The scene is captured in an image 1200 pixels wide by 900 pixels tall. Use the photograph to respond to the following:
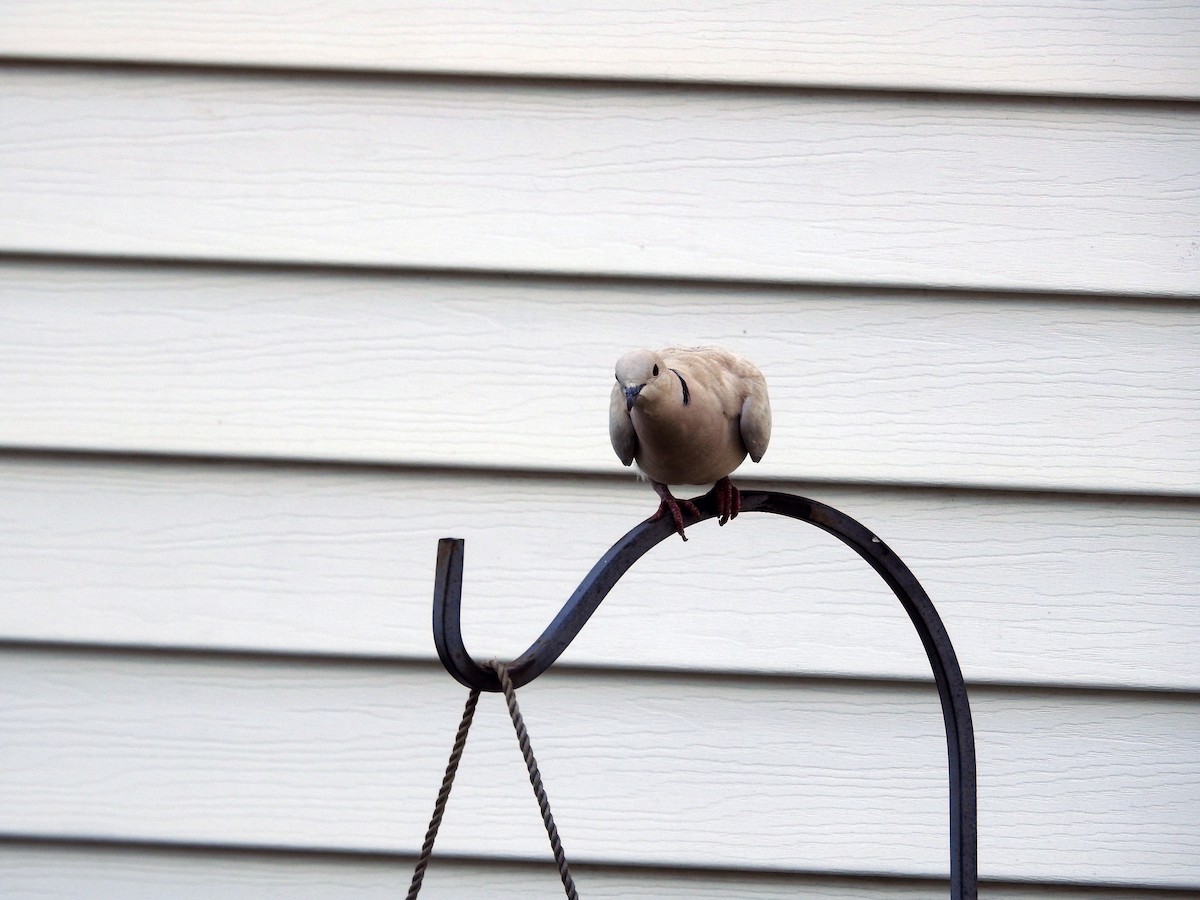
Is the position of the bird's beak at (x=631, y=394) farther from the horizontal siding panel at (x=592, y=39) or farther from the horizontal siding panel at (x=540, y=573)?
the horizontal siding panel at (x=592, y=39)

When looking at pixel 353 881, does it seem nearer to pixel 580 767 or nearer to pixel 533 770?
pixel 580 767

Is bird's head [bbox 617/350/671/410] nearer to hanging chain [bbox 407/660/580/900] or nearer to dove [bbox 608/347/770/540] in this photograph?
dove [bbox 608/347/770/540]

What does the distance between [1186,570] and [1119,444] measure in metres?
0.17

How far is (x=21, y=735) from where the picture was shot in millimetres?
1306

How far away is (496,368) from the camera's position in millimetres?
1317

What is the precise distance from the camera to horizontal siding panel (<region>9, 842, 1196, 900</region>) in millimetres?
1306

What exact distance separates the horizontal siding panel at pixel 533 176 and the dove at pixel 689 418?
0.36m

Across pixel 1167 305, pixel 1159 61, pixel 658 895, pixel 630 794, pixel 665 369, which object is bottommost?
pixel 658 895

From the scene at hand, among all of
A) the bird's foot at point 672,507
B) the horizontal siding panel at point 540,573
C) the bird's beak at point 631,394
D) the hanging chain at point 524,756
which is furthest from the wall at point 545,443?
the hanging chain at point 524,756

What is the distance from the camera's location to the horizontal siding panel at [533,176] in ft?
4.27

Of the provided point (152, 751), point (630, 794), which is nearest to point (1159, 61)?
point (630, 794)

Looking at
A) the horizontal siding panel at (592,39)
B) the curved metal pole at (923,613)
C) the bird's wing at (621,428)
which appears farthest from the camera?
the horizontal siding panel at (592,39)

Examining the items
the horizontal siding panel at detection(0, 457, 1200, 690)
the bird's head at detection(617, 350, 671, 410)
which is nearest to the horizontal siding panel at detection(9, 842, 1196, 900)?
the horizontal siding panel at detection(0, 457, 1200, 690)

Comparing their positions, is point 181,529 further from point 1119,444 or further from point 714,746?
point 1119,444
